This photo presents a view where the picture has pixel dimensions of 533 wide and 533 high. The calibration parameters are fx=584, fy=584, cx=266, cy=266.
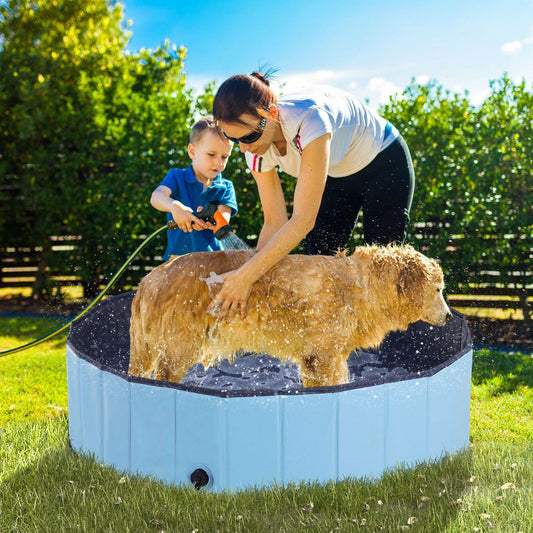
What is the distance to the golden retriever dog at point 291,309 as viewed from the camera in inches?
126

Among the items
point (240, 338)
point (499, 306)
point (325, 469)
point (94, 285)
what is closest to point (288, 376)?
point (240, 338)

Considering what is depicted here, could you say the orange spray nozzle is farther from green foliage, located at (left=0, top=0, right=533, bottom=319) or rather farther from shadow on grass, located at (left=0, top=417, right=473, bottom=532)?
green foliage, located at (left=0, top=0, right=533, bottom=319)

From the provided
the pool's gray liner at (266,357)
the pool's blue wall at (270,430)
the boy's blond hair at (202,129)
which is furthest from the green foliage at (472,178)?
the pool's blue wall at (270,430)

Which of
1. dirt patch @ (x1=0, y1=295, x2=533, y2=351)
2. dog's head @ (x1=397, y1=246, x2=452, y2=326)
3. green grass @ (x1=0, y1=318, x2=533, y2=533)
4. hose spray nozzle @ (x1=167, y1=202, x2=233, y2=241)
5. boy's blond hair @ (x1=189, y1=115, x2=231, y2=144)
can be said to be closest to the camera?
green grass @ (x1=0, y1=318, x2=533, y2=533)

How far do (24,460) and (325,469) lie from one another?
1746 millimetres

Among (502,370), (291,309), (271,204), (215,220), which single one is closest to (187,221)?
(215,220)

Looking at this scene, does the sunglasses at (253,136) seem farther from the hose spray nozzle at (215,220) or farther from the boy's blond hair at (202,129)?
the boy's blond hair at (202,129)

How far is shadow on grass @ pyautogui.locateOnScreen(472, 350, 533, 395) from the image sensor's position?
5.00 m

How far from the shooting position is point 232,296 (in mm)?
3074

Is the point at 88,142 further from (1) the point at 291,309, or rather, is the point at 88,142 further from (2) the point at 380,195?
(1) the point at 291,309

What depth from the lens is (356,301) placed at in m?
3.33

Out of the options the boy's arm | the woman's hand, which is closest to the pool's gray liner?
the boy's arm

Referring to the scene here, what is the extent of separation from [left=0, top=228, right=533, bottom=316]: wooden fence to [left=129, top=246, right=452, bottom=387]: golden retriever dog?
3.82m

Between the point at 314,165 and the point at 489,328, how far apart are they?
5.02m
